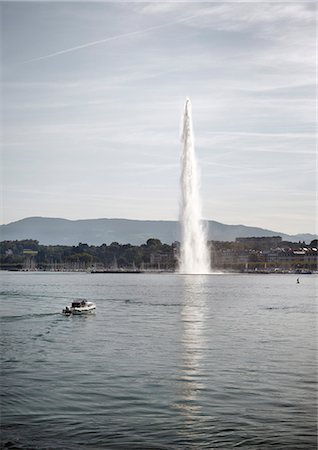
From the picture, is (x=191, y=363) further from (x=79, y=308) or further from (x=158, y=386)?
(x=79, y=308)

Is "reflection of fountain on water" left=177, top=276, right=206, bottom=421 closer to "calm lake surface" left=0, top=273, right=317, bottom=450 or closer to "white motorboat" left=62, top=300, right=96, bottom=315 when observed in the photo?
"calm lake surface" left=0, top=273, right=317, bottom=450

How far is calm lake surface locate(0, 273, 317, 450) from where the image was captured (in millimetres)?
17484

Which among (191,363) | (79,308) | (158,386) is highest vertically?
(79,308)

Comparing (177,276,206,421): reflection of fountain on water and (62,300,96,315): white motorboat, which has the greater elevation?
(62,300,96,315): white motorboat

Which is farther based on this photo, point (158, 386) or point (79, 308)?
point (79, 308)

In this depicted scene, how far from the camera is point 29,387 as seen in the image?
22891 millimetres

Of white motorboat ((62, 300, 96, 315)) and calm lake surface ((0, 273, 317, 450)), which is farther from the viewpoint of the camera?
white motorboat ((62, 300, 96, 315))

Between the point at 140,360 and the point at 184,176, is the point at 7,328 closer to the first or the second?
the point at 140,360

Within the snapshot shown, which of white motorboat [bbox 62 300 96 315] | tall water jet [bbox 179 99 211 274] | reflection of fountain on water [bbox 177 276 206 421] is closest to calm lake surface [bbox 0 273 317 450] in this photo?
reflection of fountain on water [bbox 177 276 206 421]

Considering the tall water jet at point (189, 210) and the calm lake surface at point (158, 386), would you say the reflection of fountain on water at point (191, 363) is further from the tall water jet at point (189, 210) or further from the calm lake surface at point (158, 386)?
the tall water jet at point (189, 210)

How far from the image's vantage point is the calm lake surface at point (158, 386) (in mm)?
17484

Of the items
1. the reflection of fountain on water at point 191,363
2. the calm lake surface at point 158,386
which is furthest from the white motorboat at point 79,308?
the calm lake surface at point 158,386

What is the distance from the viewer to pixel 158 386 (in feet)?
75.5

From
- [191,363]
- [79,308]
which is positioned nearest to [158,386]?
[191,363]
